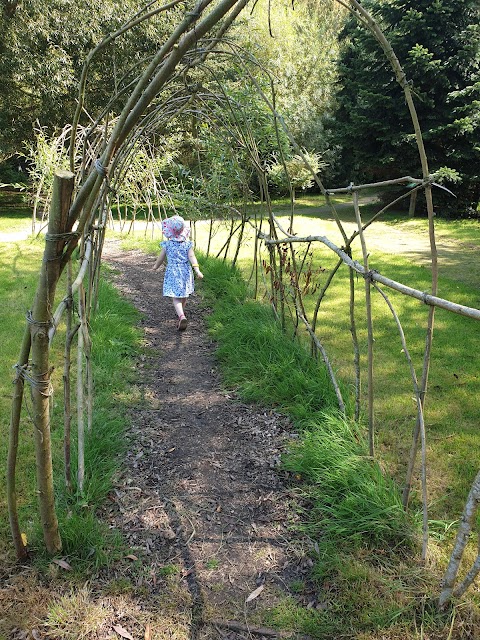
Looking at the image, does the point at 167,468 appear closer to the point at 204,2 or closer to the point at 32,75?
the point at 204,2

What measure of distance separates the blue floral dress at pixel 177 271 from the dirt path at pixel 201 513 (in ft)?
4.48

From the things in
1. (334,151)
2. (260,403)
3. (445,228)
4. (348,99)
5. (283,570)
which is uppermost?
(348,99)

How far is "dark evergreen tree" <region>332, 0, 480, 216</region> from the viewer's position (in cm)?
→ 1212

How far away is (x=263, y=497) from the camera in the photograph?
2.59m

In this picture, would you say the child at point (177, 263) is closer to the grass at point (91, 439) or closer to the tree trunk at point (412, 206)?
the grass at point (91, 439)

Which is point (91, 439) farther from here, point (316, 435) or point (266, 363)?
point (266, 363)

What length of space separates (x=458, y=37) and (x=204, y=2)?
13.6m

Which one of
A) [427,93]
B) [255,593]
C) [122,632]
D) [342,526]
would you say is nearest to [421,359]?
[342,526]

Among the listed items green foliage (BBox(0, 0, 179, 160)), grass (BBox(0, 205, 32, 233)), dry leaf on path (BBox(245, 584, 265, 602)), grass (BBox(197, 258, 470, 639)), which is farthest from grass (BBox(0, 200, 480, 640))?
green foliage (BBox(0, 0, 179, 160))

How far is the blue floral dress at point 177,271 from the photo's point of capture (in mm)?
5137

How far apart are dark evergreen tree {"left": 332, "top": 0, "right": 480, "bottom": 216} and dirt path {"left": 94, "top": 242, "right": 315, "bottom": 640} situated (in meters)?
11.2

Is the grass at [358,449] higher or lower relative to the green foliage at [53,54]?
lower

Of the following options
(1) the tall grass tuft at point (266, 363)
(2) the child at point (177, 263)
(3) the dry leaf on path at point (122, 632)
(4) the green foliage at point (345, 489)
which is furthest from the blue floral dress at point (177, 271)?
(3) the dry leaf on path at point (122, 632)

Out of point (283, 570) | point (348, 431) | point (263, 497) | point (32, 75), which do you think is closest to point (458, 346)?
point (348, 431)
